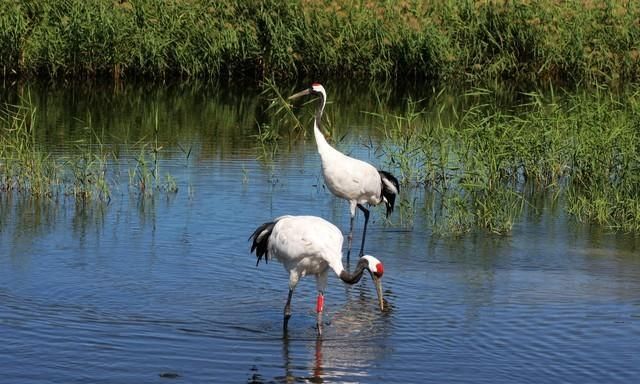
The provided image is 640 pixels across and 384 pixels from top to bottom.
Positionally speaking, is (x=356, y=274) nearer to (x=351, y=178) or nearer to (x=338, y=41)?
(x=351, y=178)

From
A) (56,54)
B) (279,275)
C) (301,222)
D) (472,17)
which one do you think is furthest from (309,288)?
(472,17)

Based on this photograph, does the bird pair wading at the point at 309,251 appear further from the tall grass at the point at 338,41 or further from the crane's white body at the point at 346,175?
the tall grass at the point at 338,41

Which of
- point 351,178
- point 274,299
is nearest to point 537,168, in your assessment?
point 351,178

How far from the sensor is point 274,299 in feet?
32.3

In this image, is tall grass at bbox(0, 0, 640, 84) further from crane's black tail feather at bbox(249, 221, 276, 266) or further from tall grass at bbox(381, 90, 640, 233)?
crane's black tail feather at bbox(249, 221, 276, 266)

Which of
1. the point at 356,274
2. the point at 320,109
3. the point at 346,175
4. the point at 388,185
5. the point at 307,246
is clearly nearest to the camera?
the point at 356,274

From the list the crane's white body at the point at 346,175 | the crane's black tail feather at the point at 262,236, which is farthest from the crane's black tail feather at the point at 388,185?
the crane's black tail feather at the point at 262,236

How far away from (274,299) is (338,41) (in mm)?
14949

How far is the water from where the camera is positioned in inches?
322

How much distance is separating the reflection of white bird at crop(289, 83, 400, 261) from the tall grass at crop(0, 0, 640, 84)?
11.7 meters

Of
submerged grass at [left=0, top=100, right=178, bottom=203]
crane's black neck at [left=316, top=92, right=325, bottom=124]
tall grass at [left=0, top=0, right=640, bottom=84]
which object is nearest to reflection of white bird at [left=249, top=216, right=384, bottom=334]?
crane's black neck at [left=316, top=92, right=325, bottom=124]

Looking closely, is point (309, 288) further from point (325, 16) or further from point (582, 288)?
point (325, 16)

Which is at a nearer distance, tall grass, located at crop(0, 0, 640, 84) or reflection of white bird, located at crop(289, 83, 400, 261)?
reflection of white bird, located at crop(289, 83, 400, 261)

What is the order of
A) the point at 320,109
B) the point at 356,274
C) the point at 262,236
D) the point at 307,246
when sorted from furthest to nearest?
the point at 320,109 < the point at 262,236 < the point at 307,246 < the point at 356,274
